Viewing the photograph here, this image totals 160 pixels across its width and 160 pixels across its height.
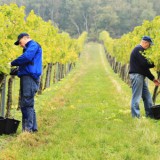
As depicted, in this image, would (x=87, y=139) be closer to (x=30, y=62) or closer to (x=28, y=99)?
(x=28, y=99)

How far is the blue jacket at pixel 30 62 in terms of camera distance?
7762mm

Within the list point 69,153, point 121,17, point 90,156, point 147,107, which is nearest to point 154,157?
point 90,156

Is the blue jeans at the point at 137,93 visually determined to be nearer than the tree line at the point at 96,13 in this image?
Yes

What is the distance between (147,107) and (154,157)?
3.98 meters

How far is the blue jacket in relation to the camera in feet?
25.5

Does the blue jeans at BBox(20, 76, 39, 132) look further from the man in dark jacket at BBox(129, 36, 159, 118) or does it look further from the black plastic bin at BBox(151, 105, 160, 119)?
the black plastic bin at BBox(151, 105, 160, 119)


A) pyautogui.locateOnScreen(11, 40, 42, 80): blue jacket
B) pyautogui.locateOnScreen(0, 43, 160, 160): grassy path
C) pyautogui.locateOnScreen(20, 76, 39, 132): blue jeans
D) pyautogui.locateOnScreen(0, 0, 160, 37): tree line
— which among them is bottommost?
pyautogui.locateOnScreen(0, 43, 160, 160): grassy path

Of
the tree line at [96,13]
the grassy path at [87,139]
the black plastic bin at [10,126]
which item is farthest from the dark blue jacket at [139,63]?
the tree line at [96,13]

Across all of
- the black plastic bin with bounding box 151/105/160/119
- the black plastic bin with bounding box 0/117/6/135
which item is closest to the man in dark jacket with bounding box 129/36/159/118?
the black plastic bin with bounding box 151/105/160/119

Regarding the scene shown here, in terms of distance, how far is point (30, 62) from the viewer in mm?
7938

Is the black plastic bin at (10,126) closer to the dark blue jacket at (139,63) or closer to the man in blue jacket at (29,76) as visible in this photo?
the man in blue jacket at (29,76)

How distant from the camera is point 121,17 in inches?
4392

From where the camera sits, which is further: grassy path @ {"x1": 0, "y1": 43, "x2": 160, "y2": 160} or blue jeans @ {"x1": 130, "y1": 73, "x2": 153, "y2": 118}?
blue jeans @ {"x1": 130, "y1": 73, "x2": 153, "y2": 118}

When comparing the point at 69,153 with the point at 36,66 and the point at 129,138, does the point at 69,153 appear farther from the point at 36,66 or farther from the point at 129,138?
the point at 36,66
